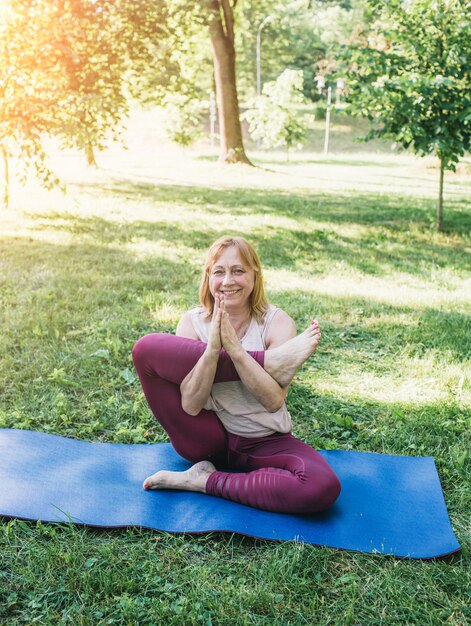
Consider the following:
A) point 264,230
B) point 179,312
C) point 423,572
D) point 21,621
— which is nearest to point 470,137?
point 264,230

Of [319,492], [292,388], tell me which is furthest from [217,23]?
[319,492]

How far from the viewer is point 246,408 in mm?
2842

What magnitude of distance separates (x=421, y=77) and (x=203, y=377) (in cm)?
600

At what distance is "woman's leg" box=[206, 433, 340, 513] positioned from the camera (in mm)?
2596

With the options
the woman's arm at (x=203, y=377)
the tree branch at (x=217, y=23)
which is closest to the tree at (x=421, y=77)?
the woman's arm at (x=203, y=377)

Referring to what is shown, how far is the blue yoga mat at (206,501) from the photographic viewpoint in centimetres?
254

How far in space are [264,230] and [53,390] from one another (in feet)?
17.6

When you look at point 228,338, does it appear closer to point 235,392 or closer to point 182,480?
point 235,392

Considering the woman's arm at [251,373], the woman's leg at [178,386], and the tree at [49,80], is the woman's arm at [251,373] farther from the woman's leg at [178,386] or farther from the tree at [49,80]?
the tree at [49,80]

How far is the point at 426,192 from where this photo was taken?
47.0 feet

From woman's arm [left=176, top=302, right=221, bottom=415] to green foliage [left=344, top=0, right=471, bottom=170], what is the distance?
5.69m

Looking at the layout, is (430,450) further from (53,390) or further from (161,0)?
(161,0)

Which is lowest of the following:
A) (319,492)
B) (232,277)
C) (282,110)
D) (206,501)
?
(206,501)

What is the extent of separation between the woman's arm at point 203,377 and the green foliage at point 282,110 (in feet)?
70.5
